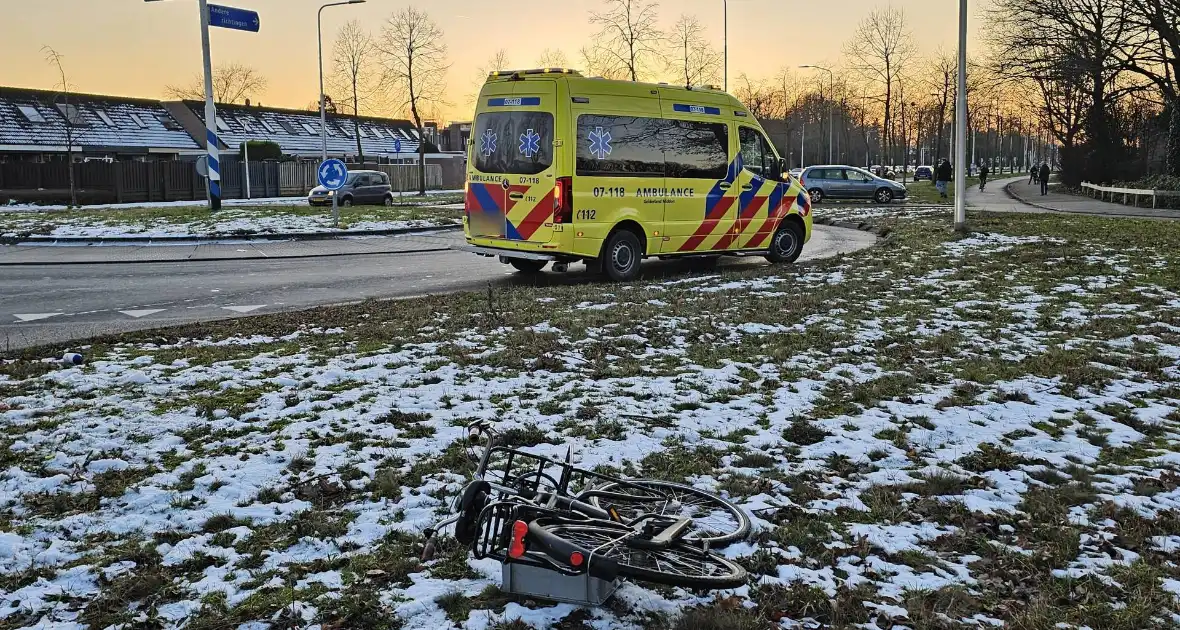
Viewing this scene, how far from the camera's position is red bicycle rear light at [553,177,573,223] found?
12031 millimetres

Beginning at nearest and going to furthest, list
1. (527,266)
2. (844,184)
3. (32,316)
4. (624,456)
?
(624,456)
(32,316)
(527,266)
(844,184)

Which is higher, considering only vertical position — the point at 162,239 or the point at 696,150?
the point at 696,150

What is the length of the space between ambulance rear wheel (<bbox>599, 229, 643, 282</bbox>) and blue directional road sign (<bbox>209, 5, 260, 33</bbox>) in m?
15.9

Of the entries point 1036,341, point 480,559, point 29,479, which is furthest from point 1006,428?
point 29,479

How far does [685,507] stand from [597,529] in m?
0.85

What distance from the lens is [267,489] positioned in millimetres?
4500

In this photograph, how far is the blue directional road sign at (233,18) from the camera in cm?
2409

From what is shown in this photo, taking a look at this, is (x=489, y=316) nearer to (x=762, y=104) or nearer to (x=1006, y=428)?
(x=1006, y=428)

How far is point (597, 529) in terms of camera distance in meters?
3.38

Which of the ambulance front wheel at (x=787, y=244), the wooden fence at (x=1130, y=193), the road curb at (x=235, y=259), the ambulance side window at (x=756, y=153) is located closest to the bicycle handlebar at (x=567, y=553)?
the ambulance side window at (x=756, y=153)

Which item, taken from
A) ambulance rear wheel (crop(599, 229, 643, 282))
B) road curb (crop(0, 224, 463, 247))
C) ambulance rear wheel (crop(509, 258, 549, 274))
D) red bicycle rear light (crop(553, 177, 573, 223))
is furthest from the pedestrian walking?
red bicycle rear light (crop(553, 177, 573, 223))

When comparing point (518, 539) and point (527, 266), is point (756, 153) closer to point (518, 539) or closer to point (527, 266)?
point (527, 266)

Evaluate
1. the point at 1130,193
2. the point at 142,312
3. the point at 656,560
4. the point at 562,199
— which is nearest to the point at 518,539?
the point at 656,560

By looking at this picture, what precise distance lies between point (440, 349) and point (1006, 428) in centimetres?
416
